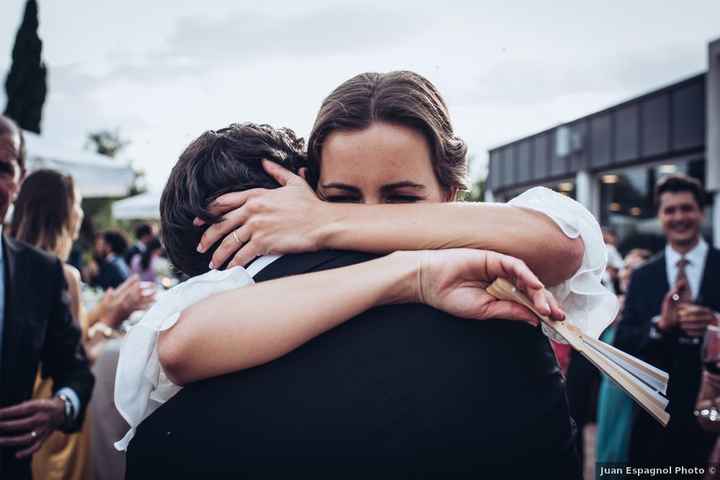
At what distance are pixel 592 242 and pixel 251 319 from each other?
0.77 metres

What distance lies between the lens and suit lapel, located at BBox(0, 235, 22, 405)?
216cm

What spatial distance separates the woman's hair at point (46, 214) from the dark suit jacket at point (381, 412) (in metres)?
2.89

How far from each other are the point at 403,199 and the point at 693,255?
391 cm

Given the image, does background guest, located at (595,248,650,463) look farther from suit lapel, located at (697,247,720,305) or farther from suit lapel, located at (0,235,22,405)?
suit lapel, located at (0,235,22,405)

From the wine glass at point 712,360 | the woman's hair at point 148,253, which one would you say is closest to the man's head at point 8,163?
the wine glass at point 712,360

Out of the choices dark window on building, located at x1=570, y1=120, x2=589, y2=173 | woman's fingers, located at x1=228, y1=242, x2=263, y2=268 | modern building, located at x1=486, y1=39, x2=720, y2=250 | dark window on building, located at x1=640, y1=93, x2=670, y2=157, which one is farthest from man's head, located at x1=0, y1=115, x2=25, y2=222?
dark window on building, located at x1=570, y1=120, x2=589, y2=173

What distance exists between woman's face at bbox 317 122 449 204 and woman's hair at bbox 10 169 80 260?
2.66 metres

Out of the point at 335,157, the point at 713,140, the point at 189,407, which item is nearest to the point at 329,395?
the point at 189,407

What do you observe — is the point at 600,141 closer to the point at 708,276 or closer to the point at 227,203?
the point at 708,276

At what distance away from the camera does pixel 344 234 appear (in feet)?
4.12

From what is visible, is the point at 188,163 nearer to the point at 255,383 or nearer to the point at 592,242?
the point at 255,383

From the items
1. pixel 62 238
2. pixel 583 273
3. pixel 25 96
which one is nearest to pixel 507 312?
pixel 583 273

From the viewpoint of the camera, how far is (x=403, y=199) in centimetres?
152

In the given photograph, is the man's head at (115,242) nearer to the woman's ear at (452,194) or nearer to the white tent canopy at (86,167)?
the white tent canopy at (86,167)
